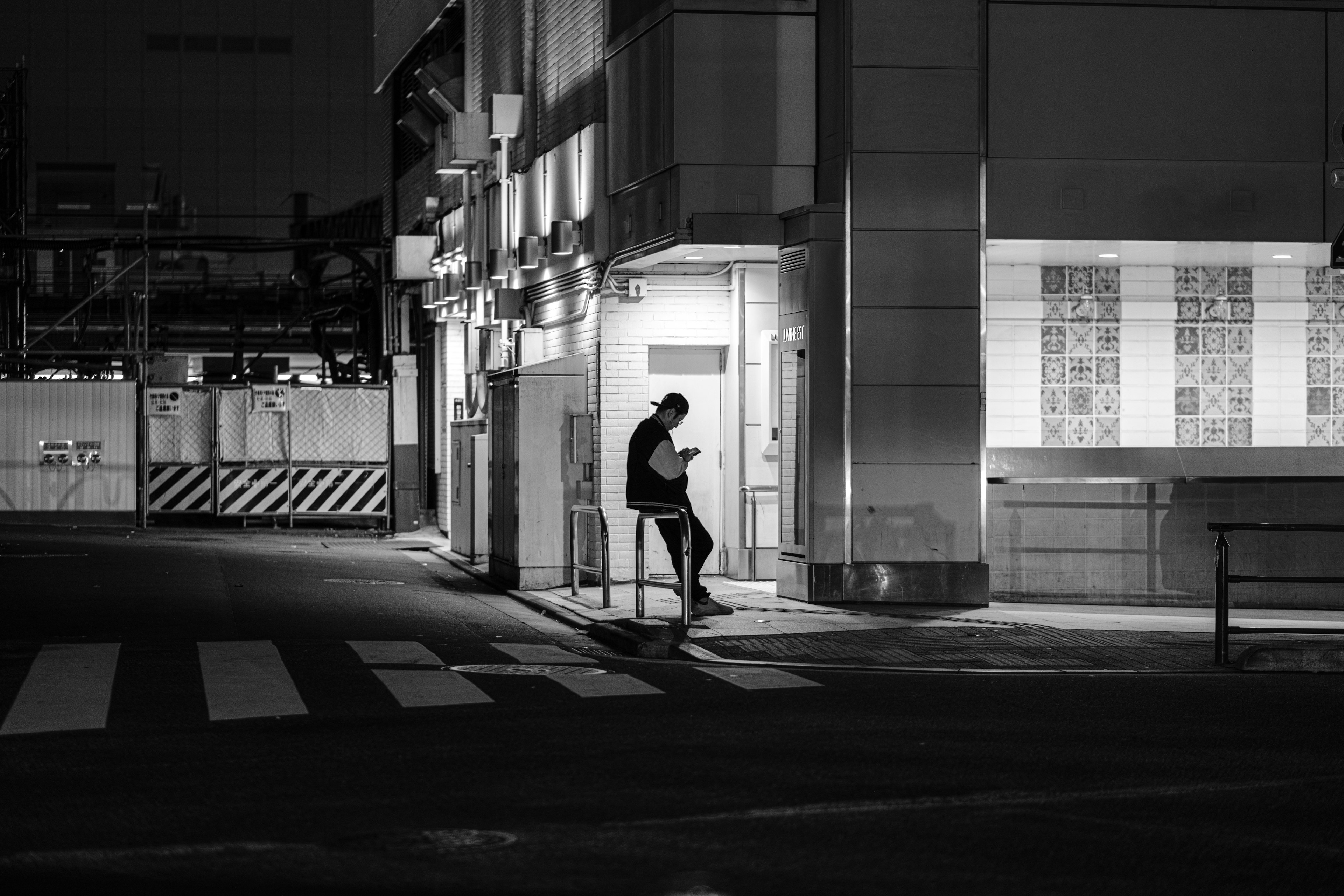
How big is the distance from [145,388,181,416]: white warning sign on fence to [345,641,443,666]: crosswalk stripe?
18.3 meters

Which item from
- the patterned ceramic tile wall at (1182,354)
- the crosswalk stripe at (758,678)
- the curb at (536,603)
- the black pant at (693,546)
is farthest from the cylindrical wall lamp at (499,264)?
the crosswalk stripe at (758,678)

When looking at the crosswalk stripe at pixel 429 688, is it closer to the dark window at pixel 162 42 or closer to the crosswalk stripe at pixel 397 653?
the crosswalk stripe at pixel 397 653

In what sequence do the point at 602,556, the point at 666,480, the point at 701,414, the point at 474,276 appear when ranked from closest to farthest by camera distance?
the point at 666,480
the point at 602,556
the point at 701,414
the point at 474,276

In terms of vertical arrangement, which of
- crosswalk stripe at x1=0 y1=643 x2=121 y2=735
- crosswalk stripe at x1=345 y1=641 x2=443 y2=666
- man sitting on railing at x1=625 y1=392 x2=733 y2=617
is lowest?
crosswalk stripe at x1=345 y1=641 x2=443 y2=666

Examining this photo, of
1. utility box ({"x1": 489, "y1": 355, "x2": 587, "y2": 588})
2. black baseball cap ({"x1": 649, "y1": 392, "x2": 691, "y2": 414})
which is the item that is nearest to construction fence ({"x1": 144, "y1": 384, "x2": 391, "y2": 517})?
utility box ({"x1": 489, "y1": 355, "x2": 587, "y2": 588})

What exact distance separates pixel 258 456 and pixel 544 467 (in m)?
13.4

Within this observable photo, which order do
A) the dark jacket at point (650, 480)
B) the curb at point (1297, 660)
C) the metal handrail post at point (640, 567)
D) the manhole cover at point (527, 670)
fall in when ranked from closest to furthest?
1. the manhole cover at point (527, 670)
2. the curb at point (1297, 660)
3. the metal handrail post at point (640, 567)
4. the dark jacket at point (650, 480)

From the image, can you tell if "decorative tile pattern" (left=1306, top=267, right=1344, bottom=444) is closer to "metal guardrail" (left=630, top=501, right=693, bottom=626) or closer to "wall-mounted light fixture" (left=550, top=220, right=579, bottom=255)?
"metal guardrail" (left=630, top=501, right=693, bottom=626)

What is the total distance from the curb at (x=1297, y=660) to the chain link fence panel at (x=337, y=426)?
21167 mm

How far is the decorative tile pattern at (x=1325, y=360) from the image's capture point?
62.7ft

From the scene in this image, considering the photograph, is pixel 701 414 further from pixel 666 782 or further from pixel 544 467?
pixel 666 782

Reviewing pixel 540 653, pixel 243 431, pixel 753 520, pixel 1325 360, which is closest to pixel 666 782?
pixel 540 653

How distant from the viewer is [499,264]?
2619cm

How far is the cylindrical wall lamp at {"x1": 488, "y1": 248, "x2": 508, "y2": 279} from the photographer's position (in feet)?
84.6
